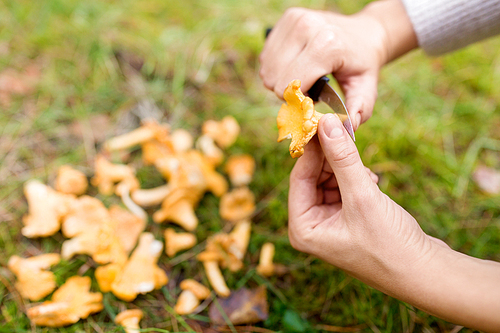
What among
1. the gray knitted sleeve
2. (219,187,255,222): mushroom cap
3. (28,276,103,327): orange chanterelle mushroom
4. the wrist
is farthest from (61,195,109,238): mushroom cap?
the gray knitted sleeve

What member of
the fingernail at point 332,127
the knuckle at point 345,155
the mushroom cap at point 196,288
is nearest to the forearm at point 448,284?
the knuckle at point 345,155

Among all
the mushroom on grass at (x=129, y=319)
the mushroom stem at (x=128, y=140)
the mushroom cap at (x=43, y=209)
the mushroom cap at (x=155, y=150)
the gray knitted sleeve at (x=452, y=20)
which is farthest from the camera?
the mushroom stem at (x=128, y=140)

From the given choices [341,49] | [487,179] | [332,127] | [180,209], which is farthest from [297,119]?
[487,179]

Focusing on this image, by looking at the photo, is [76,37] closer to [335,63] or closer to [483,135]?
[335,63]

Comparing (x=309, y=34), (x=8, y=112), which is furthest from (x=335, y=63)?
(x=8, y=112)

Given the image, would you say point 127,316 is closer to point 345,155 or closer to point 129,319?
point 129,319

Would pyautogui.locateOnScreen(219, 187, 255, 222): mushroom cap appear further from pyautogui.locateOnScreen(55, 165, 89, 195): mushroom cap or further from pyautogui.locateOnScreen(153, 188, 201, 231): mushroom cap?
pyautogui.locateOnScreen(55, 165, 89, 195): mushroom cap

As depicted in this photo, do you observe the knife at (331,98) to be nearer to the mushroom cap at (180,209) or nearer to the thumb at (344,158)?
the thumb at (344,158)
